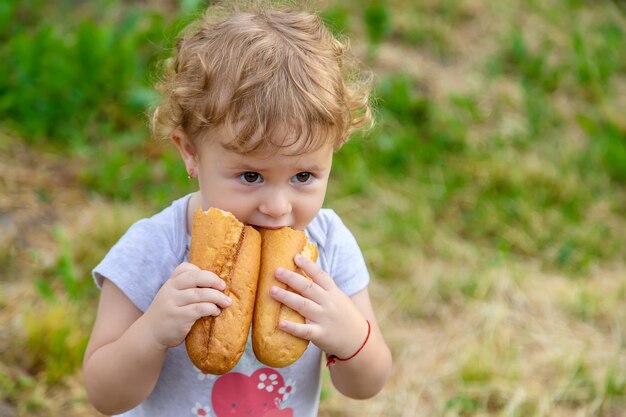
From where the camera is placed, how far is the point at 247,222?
1816mm

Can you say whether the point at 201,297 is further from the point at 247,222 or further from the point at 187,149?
the point at 187,149

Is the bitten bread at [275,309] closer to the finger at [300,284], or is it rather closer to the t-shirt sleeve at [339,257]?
the finger at [300,284]

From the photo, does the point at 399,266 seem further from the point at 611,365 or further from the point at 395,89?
the point at 395,89

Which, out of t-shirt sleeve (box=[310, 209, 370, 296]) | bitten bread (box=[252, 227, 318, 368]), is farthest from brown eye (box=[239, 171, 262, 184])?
t-shirt sleeve (box=[310, 209, 370, 296])

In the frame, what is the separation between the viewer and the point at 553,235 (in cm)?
410

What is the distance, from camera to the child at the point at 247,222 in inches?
67.5

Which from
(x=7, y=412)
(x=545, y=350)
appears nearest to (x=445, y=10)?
(x=545, y=350)

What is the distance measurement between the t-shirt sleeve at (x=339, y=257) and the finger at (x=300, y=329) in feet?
1.01

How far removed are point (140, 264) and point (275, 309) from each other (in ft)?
1.23

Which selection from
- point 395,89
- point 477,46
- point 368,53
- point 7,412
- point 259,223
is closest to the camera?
point 259,223

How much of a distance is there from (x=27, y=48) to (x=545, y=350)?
8.24 feet

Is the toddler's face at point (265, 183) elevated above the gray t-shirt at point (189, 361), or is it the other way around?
the toddler's face at point (265, 183)

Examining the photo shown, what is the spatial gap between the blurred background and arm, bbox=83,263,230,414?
0.84 meters

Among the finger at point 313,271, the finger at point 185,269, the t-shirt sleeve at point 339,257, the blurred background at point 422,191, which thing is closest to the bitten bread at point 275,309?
the finger at point 313,271
